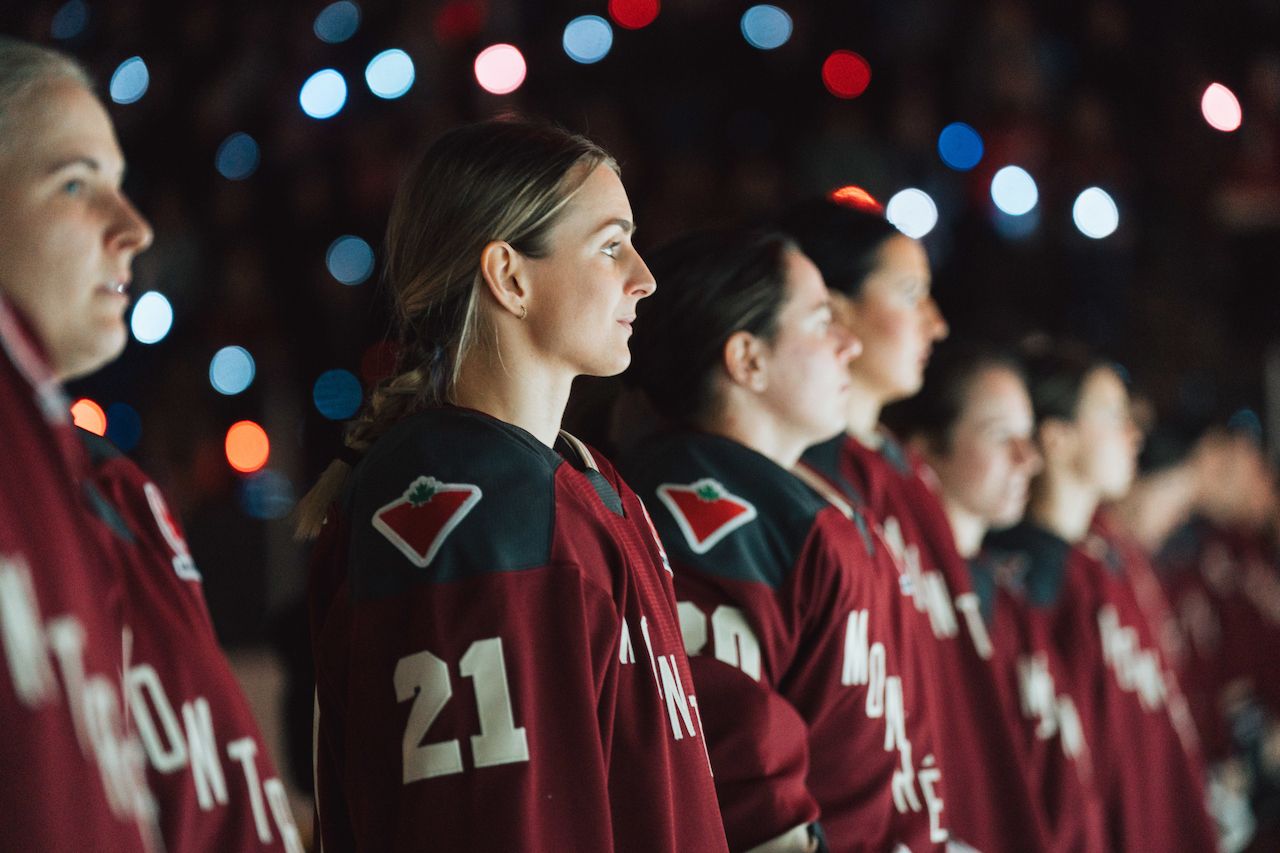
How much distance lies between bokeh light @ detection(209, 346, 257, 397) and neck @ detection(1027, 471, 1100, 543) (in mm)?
3622

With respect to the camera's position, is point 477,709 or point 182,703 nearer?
point 477,709

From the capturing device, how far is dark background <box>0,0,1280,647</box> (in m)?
5.91

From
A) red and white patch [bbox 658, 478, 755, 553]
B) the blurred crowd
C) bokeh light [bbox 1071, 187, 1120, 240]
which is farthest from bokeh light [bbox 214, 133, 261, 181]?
red and white patch [bbox 658, 478, 755, 553]

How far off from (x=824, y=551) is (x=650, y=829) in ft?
2.57

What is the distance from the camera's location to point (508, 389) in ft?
5.74

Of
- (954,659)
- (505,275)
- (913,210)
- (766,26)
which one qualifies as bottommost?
(954,659)

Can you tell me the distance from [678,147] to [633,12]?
0.62 m

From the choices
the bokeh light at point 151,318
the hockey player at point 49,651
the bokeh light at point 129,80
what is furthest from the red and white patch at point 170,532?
the bokeh light at point 151,318

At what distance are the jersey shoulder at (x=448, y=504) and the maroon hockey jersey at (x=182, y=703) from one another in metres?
0.31

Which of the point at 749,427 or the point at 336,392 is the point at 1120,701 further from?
the point at 336,392

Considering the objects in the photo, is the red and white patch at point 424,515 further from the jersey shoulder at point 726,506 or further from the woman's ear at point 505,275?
the jersey shoulder at point 726,506

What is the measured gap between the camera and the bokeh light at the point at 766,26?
20.4 feet

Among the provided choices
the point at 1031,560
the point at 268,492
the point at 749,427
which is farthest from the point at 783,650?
the point at 268,492

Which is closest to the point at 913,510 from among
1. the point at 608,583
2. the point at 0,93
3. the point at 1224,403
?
the point at 608,583
